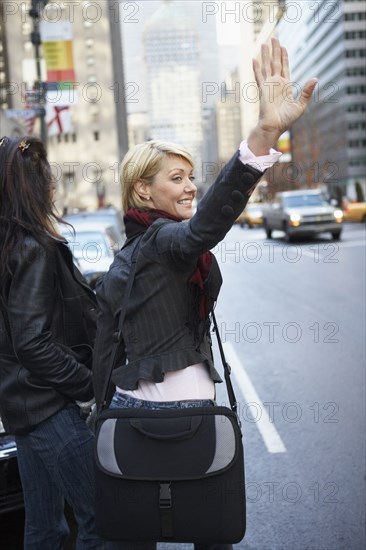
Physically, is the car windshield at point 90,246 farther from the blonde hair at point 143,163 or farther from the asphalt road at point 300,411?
the blonde hair at point 143,163

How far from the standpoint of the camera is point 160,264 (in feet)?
7.22

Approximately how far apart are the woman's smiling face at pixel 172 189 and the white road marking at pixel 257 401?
3.18 m

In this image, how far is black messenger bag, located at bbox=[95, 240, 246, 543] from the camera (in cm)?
A: 216

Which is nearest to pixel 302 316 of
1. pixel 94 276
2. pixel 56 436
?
pixel 94 276

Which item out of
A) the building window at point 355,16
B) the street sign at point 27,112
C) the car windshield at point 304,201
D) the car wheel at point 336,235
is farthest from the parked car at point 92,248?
the building window at point 355,16

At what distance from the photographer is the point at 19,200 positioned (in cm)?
256

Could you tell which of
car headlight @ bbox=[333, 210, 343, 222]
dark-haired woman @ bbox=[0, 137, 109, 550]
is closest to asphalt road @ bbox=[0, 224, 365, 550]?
dark-haired woman @ bbox=[0, 137, 109, 550]

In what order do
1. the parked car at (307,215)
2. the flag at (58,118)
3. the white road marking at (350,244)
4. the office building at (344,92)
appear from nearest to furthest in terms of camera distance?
the flag at (58,118), the white road marking at (350,244), the parked car at (307,215), the office building at (344,92)

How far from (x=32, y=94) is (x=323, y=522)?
15.9m

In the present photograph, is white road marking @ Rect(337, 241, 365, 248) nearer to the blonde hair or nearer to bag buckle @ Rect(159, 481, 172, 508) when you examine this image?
the blonde hair

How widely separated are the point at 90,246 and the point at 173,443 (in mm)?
8968

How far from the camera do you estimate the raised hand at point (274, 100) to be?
1.98m

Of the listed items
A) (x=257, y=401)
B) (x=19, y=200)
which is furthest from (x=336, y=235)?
(x=19, y=200)

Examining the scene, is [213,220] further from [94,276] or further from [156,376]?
[94,276]
